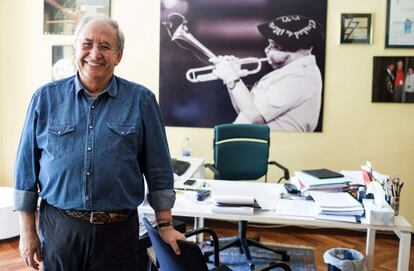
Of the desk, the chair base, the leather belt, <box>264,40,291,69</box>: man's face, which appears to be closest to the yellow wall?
<box>264,40,291,69</box>: man's face

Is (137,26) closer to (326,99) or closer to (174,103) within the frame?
(174,103)

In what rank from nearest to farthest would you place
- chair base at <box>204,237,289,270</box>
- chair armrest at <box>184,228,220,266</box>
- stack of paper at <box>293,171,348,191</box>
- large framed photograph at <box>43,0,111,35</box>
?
chair armrest at <box>184,228,220,266</box>
stack of paper at <box>293,171,348,191</box>
chair base at <box>204,237,289,270</box>
large framed photograph at <box>43,0,111,35</box>

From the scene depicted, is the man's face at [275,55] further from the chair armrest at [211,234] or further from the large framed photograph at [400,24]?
the chair armrest at [211,234]

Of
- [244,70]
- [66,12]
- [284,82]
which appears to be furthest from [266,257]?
[66,12]

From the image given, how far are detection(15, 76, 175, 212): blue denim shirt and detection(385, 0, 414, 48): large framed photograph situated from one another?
2.84 m

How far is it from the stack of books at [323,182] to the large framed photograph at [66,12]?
2.54 meters

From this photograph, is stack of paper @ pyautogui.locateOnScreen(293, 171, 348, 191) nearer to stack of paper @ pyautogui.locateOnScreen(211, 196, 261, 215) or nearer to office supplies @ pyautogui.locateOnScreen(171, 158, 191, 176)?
stack of paper @ pyautogui.locateOnScreen(211, 196, 261, 215)

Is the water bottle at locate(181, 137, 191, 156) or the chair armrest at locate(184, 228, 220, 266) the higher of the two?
the water bottle at locate(181, 137, 191, 156)

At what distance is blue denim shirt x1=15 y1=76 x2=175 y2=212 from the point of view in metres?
1.42

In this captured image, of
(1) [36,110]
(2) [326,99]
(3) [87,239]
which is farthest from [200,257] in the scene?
(2) [326,99]

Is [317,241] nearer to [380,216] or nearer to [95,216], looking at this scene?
[380,216]

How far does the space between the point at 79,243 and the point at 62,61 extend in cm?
314

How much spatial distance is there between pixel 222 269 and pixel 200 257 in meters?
0.78

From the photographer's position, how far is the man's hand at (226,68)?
12.8 feet
